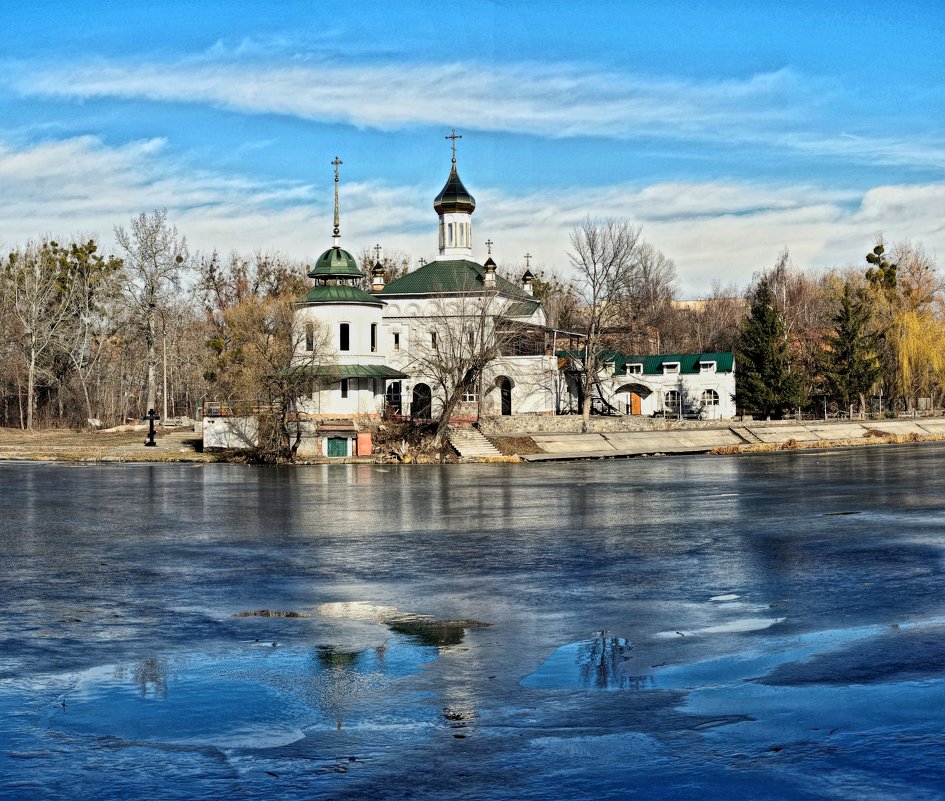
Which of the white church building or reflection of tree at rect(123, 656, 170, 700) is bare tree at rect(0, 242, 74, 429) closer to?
the white church building

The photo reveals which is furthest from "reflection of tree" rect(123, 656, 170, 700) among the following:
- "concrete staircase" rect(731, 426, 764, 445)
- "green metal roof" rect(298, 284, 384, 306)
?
"concrete staircase" rect(731, 426, 764, 445)

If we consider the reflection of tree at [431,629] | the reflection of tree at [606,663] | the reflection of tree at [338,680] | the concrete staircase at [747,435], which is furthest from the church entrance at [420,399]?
the reflection of tree at [338,680]

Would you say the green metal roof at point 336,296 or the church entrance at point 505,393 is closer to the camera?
the green metal roof at point 336,296

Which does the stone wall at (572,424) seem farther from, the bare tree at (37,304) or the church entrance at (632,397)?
the bare tree at (37,304)

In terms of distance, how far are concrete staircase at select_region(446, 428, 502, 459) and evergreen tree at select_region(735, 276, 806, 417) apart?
2112 cm

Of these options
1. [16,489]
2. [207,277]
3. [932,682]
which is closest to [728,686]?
[932,682]

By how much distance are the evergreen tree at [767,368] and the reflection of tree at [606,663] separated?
57147mm

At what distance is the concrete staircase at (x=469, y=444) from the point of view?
53094mm

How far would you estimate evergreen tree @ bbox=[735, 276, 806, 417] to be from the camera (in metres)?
67.6

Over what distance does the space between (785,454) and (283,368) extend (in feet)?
82.1

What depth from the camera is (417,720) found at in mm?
9602

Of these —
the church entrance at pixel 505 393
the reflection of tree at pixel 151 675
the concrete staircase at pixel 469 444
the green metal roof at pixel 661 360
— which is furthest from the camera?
the green metal roof at pixel 661 360

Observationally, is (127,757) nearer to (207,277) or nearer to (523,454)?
(523,454)

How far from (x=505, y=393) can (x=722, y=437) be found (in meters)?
12.8
